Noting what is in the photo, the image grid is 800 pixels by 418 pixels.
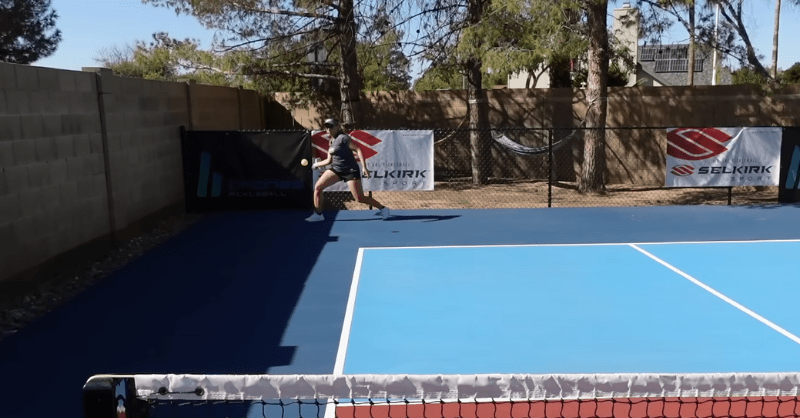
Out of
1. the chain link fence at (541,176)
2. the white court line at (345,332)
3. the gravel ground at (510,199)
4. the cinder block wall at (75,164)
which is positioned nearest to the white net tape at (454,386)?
the white court line at (345,332)

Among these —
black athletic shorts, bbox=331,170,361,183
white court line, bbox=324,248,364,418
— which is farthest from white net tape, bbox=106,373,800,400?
black athletic shorts, bbox=331,170,361,183

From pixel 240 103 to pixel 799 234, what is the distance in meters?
13.6

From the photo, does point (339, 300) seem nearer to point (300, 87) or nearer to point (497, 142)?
point (497, 142)

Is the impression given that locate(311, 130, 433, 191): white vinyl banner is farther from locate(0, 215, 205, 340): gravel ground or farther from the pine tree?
the pine tree

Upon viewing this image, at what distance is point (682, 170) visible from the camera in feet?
51.7

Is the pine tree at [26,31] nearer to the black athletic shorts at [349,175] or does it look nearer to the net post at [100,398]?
the black athletic shorts at [349,175]

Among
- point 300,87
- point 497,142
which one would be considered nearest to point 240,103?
point 300,87

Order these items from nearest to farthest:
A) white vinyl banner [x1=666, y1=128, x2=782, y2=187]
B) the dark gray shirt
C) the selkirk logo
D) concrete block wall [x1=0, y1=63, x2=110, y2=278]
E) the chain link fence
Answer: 1. concrete block wall [x1=0, y1=63, x2=110, y2=278]
2. the dark gray shirt
3. the selkirk logo
4. white vinyl banner [x1=666, y1=128, x2=782, y2=187]
5. the chain link fence

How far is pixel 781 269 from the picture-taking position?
9.99 meters

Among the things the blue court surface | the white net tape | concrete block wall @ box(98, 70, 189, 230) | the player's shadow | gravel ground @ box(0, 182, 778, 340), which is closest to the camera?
the white net tape

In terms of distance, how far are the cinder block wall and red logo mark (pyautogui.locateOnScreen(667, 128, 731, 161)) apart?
10.3 m

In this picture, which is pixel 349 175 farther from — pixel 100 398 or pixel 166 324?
pixel 100 398

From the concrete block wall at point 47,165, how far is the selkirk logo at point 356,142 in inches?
202

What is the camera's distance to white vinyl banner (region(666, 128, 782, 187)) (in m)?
15.5
